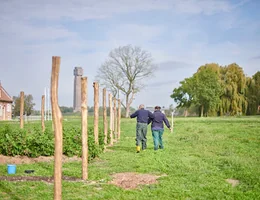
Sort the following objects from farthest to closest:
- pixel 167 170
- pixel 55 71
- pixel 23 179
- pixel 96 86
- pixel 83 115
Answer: pixel 96 86
pixel 167 170
pixel 83 115
pixel 23 179
pixel 55 71

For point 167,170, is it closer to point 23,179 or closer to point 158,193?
point 158,193

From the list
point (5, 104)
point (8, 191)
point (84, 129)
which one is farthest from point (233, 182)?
point (5, 104)

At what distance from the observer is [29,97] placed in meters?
77.9

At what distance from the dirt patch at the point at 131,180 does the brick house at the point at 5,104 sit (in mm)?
54390

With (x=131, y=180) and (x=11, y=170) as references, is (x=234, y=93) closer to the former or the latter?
(x=131, y=180)

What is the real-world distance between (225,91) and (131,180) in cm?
6199

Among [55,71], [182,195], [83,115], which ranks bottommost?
[182,195]

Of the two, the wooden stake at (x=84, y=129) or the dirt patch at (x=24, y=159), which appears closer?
the wooden stake at (x=84, y=129)

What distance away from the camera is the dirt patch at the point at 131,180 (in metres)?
9.31

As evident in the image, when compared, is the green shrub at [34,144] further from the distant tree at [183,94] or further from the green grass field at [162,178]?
the distant tree at [183,94]

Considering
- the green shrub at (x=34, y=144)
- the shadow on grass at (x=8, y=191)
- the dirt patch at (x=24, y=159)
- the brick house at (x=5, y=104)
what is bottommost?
the shadow on grass at (x=8, y=191)

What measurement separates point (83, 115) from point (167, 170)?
9.61 ft

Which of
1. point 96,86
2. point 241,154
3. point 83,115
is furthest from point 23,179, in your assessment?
point 241,154

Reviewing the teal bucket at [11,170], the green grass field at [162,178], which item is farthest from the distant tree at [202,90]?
the teal bucket at [11,170]
